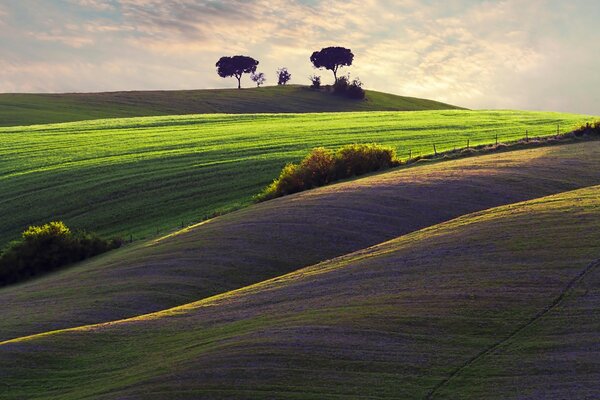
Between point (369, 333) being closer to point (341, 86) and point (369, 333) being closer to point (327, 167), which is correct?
point (327, 167)

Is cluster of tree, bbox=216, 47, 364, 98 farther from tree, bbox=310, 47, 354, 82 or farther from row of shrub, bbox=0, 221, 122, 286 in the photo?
row of shrub, bbox=0, 221, 122, 286

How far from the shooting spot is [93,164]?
213 feet

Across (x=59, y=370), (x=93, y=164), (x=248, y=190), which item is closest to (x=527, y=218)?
(x=59, y=370)

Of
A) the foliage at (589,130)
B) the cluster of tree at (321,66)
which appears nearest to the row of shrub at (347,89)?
the cluster of tree at (321,66)

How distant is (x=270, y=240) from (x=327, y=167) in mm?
16650

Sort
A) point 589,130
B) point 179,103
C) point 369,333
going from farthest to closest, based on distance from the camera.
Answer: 1. point 179,103
2. point 589,130
3. point 369,333

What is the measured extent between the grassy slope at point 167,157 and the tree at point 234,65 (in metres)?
88.4

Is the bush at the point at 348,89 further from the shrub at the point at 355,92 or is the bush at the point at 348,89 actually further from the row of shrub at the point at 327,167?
the row of shrub at the point at 327,167

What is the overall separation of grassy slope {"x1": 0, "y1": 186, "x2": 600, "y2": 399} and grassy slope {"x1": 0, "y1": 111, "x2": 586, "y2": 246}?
872 inches

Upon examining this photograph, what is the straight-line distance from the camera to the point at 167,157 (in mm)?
65750

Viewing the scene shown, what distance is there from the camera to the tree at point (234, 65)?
184 meters

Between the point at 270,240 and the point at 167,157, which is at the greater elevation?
the point at 167,157

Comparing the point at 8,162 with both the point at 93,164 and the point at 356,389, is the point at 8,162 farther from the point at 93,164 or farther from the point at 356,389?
the point at 356,389

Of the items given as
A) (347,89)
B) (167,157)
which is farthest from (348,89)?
(167,157)
